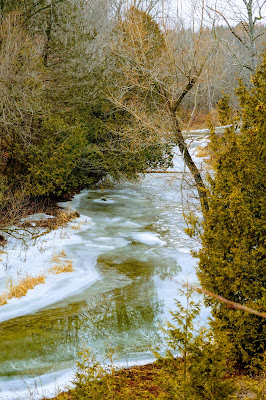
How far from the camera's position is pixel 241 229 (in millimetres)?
4809

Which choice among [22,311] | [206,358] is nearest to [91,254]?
[22,311]

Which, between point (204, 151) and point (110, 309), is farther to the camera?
point (204, 151)

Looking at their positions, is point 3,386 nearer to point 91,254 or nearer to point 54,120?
point 91,254

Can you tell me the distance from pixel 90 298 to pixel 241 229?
4.35 metres

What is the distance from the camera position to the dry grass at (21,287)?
26.3 ft

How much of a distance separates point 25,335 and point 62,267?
10.2 feet

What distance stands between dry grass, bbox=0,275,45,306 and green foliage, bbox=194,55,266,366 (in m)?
4.50

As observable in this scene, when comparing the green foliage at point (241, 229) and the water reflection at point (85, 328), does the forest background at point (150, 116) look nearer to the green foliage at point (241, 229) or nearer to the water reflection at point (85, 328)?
the green foliage at point (241, 229)

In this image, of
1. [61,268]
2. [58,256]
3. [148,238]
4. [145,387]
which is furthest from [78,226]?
[145,387]

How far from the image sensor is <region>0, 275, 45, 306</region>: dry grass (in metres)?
8.01

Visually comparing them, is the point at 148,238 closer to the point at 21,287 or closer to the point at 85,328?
the point at 21,287

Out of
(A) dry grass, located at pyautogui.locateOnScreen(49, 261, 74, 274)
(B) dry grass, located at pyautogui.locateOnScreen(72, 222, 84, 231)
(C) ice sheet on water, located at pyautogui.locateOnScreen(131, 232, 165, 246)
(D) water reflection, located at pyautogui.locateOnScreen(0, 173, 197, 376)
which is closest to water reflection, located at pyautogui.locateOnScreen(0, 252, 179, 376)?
(D) water reflection, located at pyautogui.locateOnScreen(0, 173, 197, 376)

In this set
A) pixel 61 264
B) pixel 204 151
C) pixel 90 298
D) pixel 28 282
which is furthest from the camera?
pixel 204 151

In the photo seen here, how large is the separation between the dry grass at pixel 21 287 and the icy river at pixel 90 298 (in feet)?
0.37
